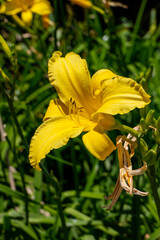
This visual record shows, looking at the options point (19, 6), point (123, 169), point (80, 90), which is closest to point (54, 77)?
point (80, 90)

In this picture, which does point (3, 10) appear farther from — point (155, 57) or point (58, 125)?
point (155, 57)

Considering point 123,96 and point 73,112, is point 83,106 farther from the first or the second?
point 123,96

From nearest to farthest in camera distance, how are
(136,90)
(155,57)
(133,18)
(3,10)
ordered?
(136,90) → (3,10) → (155,57) → (133,18)

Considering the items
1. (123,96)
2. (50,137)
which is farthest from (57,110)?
(123,96)

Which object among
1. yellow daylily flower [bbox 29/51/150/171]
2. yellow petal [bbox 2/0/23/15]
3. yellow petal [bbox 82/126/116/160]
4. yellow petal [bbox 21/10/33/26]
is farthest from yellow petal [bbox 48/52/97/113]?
yellow petal [bbox 21/10/33/26]

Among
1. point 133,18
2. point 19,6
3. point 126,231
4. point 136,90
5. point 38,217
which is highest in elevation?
point 19,6

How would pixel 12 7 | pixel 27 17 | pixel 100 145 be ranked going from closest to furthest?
pixel 100 145 < pixel 12 7 < pixel 27 17

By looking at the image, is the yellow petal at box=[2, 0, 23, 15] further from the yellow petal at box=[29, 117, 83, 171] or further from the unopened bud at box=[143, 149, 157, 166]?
the unopened bud at box=[143, 149, 157, 166]
